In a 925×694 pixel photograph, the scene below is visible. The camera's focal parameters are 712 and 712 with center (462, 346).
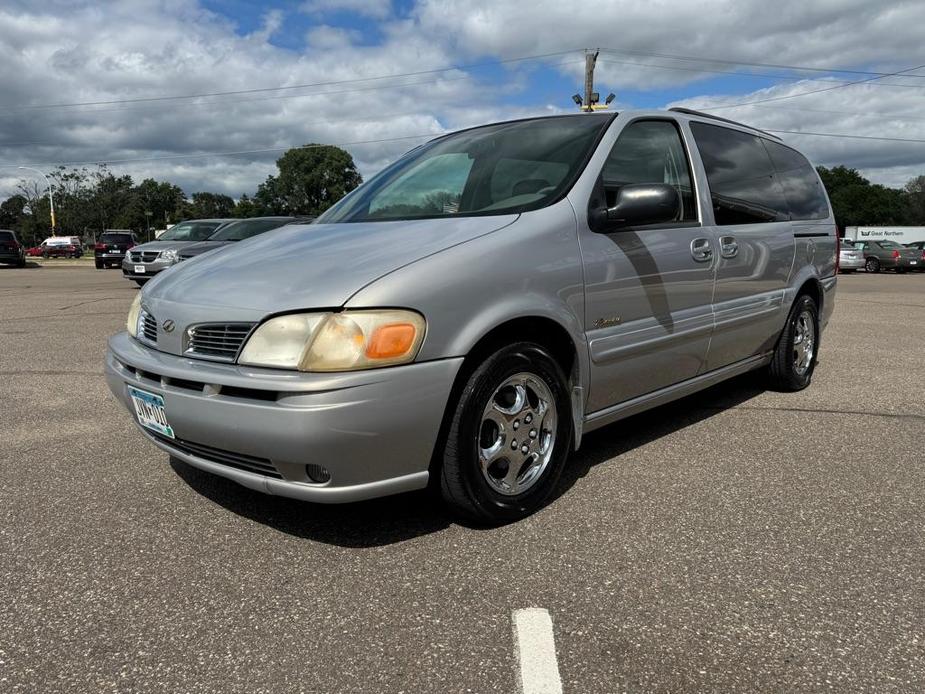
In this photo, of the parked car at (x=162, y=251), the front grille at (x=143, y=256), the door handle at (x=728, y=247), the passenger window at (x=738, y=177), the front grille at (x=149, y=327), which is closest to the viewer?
the front grille at (x=149, y=327)

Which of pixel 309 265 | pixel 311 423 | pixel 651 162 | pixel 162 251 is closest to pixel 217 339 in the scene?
pixel 309 265

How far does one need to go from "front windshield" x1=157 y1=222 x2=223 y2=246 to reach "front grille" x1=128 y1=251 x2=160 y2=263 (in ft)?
3.51

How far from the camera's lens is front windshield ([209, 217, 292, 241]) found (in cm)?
1373

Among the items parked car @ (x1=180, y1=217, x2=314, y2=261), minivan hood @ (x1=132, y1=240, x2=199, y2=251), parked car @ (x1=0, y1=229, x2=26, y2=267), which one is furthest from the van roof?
parked car @ (x1=0, y1=229, x2=26, y2=267)

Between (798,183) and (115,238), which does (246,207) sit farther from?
(798,183)

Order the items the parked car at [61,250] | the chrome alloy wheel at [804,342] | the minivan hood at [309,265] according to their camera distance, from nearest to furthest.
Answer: the minivan hood at [309,265]
the chrome alloy wheel at [804,342]
the parked car at [61,250]

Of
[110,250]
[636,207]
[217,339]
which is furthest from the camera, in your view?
[110,250]

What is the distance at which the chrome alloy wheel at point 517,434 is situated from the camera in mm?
2752

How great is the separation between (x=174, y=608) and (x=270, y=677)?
1.71ft

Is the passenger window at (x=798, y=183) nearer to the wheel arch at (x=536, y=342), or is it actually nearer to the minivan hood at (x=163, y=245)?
the wheel arch at (x=536, y=342)

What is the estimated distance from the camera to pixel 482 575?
243cm

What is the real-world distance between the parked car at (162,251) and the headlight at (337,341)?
1231 cm

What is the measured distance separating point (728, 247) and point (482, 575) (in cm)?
242

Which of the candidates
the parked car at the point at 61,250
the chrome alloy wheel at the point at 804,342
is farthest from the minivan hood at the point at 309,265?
the parked car at the point at 61,250
